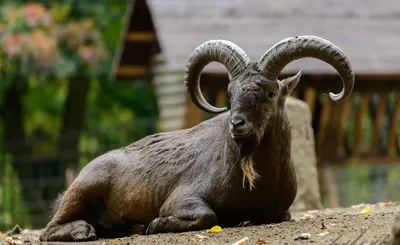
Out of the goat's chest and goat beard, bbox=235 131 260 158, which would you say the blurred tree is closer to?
the goat's chest

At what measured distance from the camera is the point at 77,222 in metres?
8.41

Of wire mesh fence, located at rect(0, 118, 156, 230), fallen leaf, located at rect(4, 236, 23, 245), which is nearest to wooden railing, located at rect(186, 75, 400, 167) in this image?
wire mesh fence, located at rect(0, 118, 156, 230)

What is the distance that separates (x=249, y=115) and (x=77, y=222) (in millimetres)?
2188

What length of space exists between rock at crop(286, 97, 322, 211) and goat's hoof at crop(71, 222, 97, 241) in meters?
3.52

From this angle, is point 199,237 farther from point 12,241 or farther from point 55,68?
point 55,68

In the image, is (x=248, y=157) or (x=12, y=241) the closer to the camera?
(x=248, y=157)

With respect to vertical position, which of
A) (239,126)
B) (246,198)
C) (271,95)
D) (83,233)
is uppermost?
(271,95)

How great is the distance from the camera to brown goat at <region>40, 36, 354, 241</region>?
7.58 m

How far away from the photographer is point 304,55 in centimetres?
774

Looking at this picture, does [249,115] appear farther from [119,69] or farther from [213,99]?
[119,69]

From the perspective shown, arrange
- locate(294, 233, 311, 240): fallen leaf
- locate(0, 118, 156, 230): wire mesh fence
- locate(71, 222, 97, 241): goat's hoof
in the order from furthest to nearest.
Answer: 1. locate(0, 118, 156, 230): wire mesh fence
2. locate(71, 222, 97, 241): goat's hoof
3. locate(294, 233, 311, 240): fallen leaf

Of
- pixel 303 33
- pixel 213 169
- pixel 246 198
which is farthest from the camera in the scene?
pixel 303 33

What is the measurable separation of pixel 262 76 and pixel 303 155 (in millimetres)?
3760

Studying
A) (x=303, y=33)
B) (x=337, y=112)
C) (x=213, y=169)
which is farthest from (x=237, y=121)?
(x=337, y=112)
